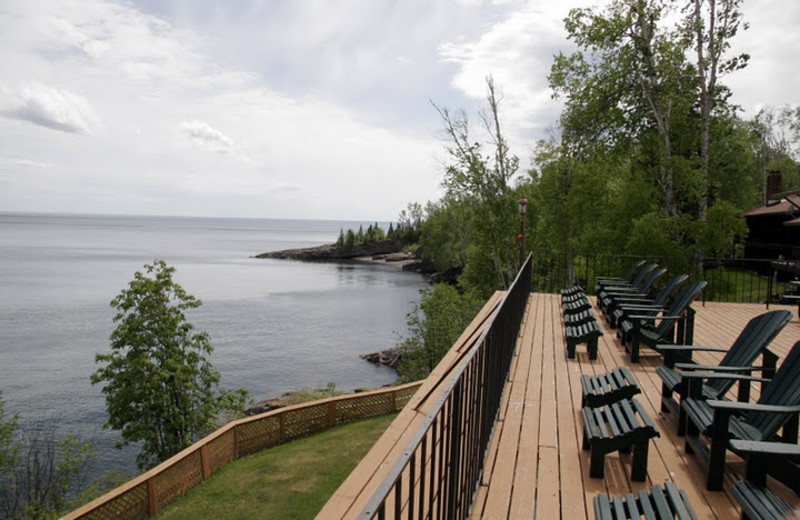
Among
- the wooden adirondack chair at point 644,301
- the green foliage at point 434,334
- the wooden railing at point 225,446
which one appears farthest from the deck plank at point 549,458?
the green foliage at point 434,334

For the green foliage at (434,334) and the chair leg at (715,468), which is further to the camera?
the green foliage at (434,334)

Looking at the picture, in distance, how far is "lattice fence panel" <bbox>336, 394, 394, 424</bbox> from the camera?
56.4 feet

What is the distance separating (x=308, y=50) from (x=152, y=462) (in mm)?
18056

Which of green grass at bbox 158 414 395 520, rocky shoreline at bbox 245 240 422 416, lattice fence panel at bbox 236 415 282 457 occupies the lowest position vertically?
green grass at bbox 158 414 395 520

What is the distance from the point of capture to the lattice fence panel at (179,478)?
39.3 feet

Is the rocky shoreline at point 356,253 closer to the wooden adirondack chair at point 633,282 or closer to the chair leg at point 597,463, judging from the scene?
the wooden adirondack chair at point 633,282

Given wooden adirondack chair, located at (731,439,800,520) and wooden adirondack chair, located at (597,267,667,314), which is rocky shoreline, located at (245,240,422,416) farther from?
wooden adirondack chair, located at (731,439,800,520)

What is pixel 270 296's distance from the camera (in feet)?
160

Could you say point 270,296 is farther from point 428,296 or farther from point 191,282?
point 428,296

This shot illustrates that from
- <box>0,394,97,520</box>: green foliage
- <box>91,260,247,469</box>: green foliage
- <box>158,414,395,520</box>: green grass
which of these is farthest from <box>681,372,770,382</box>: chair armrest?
<box>91,260,247,469</box>: green foliage

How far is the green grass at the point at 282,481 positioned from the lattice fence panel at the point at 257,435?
273 mm

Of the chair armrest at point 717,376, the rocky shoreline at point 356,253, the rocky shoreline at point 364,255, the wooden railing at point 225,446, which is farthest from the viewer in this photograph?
the rocky shoreline at point 356,253

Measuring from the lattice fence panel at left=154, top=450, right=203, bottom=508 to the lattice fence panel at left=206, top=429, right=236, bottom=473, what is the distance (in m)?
0.61

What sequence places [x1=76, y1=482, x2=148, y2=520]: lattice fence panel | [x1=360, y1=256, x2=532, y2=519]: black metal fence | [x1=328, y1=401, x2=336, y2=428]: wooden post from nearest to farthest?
1. [x1=360, y1=256, x2=532, y2=519]: black metal fence
2. [x1=76, y1=482, x2=148, y2=520]: lattice fence panel
3. [x1=328, y1=401, x2=336, y2=428]: wooden post
